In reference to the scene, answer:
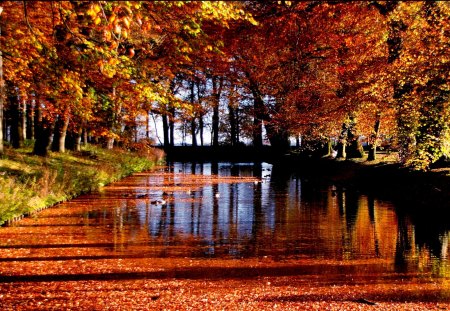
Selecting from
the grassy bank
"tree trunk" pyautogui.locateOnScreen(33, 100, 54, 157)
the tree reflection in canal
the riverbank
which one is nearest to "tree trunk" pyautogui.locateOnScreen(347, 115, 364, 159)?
the riverbank

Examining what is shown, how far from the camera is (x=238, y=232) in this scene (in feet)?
45.4

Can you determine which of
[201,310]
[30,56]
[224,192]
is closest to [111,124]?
[224,192]

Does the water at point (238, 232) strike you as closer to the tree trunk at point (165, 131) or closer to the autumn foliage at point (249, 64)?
the autumn foliage at point (249, 64)

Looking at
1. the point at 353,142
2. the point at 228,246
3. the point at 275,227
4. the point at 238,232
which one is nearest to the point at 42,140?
the point at 238,232

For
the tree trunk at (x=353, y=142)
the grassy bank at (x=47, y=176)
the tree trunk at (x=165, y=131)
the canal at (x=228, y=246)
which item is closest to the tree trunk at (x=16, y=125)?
the grassy bank at (x=47, y=176)

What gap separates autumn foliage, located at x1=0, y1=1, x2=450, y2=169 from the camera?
9.56 m

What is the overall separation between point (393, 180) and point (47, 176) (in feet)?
51.8

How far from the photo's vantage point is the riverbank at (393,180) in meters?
17.4

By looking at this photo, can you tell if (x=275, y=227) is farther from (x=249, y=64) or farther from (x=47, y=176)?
(x=249, y=64)

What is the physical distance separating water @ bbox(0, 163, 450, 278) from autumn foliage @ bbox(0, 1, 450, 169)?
3.30 metres

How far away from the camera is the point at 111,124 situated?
21.7 m

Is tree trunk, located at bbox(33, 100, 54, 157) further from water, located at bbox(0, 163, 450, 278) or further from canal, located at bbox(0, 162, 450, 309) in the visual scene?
canal, located at bbox(0, 162, 450, 309)

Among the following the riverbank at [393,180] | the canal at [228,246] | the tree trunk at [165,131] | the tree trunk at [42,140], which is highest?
the tree trunk at [165,131]

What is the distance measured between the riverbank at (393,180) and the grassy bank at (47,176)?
14.4 metres
